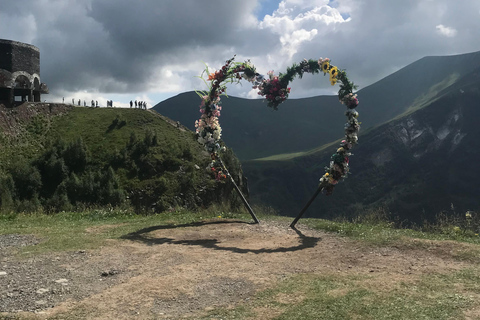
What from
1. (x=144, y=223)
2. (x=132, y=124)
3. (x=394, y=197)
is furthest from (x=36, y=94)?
(x=394, y=197)

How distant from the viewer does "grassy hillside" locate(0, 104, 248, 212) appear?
39406 millimetres

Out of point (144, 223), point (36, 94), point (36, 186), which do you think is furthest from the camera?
point (36, 94)

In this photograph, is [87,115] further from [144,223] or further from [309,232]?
[309,232]

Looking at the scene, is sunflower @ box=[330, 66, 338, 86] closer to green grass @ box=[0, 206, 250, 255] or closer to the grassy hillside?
green grass @ box=[0, 206, 250, 255]

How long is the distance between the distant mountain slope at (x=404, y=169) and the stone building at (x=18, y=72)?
9669 cm

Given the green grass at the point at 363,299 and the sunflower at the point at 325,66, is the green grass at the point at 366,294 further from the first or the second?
the sunflower at the point at 325,66

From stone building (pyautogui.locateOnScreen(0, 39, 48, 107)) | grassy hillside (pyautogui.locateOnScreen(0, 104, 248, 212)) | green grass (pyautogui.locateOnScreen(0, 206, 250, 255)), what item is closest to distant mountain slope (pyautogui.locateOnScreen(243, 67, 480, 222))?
grassy hillside (pyautogui.locateOnScreen(0, 104, 248, 212))

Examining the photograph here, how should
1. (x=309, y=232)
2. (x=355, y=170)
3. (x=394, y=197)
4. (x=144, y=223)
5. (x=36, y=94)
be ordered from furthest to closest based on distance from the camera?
1. (x=355, y=170)
2. (x=394, y=197)
3. (x=36, y=94)
4. (x=144, y=223)
5. (x=309, y=232)

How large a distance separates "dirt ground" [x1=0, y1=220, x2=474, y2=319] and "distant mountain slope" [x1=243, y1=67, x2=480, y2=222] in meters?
120

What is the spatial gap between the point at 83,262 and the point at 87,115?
52.3 meters

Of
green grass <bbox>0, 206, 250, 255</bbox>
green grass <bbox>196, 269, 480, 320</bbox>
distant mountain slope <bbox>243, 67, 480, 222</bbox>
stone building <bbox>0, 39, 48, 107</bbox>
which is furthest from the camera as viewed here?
distant mountain slope <bbox>243, 67, 480, 222</bbox>

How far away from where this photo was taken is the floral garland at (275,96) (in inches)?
569

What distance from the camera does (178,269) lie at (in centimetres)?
912

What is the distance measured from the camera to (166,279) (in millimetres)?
8336
